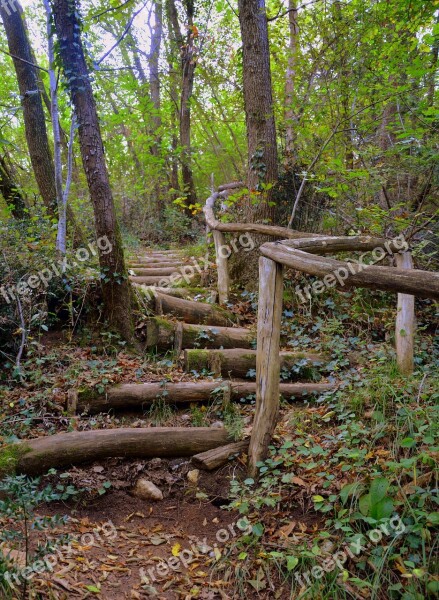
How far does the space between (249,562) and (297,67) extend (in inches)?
278

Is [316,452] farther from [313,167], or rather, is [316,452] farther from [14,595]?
[313,167]

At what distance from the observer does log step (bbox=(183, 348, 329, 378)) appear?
4668 millimetres

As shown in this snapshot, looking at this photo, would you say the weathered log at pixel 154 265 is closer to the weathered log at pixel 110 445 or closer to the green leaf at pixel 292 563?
the weathered log at pixel 110 445

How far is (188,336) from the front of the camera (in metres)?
5.09

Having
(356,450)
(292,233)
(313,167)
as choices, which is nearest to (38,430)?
(356,450)

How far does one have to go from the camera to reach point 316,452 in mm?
2947

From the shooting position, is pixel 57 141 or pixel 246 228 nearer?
pixel 57 141

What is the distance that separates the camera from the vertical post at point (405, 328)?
413 centimetres

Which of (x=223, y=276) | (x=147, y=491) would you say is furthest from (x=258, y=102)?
(x=147, y=491)

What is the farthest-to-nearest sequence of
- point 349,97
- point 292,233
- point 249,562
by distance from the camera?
point 349,97 < point 292,233 < point 249,562

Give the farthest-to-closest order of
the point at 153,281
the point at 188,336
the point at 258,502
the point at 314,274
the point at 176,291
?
the point at 153,281
the point at 176,291
the point at 188,336
the point at 258,502
the point at 314,274

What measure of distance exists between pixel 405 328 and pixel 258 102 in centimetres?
413

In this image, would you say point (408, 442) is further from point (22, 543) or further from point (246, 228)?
point (246, 228)

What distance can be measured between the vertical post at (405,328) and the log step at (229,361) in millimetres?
920
